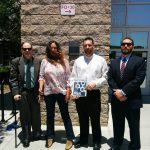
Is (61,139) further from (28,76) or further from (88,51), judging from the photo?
(88,51)

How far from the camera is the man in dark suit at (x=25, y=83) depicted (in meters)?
5.45

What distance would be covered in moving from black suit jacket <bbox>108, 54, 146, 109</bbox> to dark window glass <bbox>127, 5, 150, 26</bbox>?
18.0 feet

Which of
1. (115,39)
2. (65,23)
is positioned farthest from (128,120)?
(115,39)

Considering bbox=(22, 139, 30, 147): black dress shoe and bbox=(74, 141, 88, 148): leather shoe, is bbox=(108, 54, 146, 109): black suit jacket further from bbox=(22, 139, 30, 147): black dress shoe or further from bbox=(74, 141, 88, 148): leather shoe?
bbox=(22, 139, 30, 147): black dress shoe

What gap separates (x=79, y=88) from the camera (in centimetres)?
507

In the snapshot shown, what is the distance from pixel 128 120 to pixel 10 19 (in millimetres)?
16935

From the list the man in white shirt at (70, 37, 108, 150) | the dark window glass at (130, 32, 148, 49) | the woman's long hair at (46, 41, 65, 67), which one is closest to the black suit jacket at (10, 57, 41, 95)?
the woman's long hair at (46, 41, 65, 67)

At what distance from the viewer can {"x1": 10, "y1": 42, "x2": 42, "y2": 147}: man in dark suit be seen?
545cm

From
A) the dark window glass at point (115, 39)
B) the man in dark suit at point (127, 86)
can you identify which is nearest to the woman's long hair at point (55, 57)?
the man in dark suit at point (127, 86)

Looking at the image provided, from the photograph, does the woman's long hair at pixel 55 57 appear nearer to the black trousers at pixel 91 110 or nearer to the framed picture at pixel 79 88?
the framed picture at pixel 79 88

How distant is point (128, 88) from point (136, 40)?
5769mm

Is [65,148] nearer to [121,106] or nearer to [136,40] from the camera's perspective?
[121,106]

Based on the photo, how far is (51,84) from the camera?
538 centimetres

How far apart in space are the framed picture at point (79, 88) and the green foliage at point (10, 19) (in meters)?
15.3
